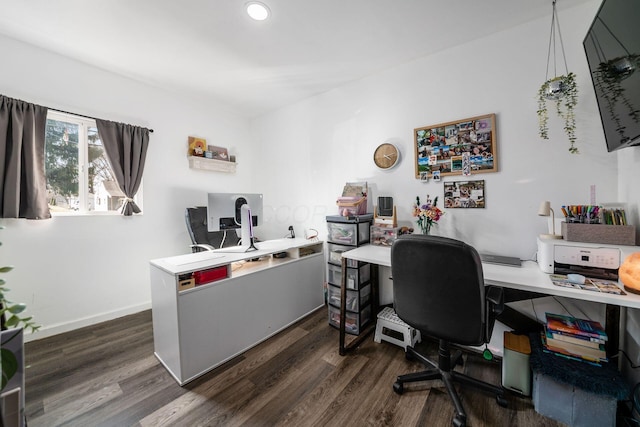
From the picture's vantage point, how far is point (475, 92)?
2059 millimetres

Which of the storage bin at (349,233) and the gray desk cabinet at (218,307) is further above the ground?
the storage bin at (349,233)

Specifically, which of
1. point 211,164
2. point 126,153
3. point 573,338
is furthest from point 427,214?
point 126,153

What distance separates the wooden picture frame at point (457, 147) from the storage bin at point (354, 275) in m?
1.04

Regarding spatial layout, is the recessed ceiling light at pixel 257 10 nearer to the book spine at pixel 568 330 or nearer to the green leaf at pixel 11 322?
the green leaf at pixel 11 322

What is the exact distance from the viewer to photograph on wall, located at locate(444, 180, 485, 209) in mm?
2043

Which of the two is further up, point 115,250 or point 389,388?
point 115,250

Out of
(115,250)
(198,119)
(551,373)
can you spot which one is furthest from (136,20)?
(551,373)

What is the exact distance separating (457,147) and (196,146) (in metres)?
3.09

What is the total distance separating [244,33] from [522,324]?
124 inches

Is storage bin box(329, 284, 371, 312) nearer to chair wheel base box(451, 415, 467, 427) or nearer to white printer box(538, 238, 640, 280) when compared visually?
chair wheel base box(451, 415, 467, 427)

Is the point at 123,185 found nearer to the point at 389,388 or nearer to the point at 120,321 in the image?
the point at 120,321

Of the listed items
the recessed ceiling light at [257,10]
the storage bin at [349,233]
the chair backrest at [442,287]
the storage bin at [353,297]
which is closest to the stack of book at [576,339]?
the chair backrest at [442,287]

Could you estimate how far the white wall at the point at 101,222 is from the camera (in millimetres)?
2164

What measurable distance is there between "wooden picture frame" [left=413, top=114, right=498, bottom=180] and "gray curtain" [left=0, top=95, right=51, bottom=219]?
11.3ft
